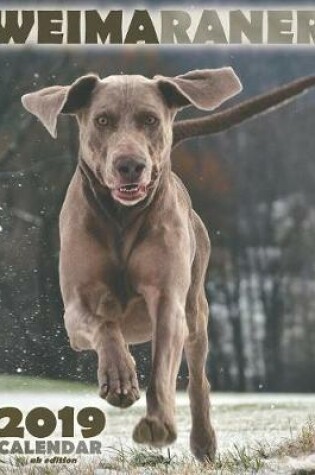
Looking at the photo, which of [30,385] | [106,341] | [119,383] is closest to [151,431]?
[119,383]

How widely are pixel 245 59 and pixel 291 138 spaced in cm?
42

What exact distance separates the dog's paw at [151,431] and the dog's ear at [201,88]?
1.25 m

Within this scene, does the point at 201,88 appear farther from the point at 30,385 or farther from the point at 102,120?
the point at 30,385

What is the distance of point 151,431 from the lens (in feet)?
11.4

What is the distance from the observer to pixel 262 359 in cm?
446

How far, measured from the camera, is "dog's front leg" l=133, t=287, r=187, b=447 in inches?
137

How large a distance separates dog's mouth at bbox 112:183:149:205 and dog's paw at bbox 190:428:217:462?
1.18 m

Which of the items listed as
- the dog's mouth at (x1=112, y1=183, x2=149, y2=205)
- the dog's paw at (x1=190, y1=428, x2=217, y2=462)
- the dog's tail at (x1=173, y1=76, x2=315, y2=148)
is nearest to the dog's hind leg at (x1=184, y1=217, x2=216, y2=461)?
the dog's paw at (x1=190, y1=428, x2=217, y2=462)

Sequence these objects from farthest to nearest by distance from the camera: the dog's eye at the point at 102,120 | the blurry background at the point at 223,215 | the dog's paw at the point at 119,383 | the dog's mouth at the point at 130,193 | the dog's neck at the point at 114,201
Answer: the blurry background at the point at 223,215
the dog's neck at the point at 114,201
the dog's eye at the point at 102,120
the dog's mouth at the point at 130,193
the dog's paw at the point at 119,383

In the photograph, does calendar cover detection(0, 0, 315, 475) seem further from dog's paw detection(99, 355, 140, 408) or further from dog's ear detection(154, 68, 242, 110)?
dog's paw detection(99, 355, 140, 408)

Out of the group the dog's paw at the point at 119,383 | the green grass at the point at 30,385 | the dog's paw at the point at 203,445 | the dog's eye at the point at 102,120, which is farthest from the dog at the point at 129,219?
the dog's paw at the point at 203,445

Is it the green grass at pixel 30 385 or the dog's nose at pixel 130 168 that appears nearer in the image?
the dog's nose at pixel 130 168

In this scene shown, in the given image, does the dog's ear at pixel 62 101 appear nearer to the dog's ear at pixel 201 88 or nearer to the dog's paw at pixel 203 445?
the dog's ear at pixel 201 88

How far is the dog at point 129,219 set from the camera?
364 centimetres
